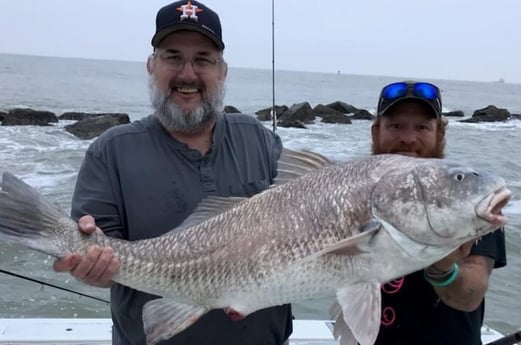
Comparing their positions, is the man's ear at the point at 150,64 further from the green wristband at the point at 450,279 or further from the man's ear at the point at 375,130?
the green wristband at the point at 450,279

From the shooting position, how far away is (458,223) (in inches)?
88.4

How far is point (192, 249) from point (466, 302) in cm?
129

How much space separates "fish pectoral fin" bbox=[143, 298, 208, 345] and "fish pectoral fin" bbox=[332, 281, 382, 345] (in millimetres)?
663

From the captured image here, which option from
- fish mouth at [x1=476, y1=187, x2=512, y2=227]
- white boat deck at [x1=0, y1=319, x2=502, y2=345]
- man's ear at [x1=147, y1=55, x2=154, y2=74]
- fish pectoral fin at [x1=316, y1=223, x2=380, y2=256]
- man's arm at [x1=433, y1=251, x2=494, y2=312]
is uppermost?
man's ear at [x1=147, y1=55, x2=154, y2=74]

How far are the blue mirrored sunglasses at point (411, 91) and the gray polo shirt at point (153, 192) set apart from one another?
2.66 ft

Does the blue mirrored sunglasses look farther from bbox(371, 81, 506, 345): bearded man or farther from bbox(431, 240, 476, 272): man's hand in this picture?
bbox(431, 240, 476, 272): man's hand

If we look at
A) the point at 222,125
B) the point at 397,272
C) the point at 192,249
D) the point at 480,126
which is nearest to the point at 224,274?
the point at 192,249

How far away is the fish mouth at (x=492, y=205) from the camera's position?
220 cm

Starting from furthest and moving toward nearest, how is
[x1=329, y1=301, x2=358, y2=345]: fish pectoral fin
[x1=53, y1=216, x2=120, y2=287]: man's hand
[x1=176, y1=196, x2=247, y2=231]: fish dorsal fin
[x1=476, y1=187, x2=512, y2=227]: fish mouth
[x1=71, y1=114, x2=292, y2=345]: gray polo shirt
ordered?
[x1=71, y1=114, x2=292, y2=345]: gray polo shirt
[x1=176, y1=196, x2=247, y2=231]: fish dorsal fin
[x1=53, y1=216, x2=120, y2=287]: man's hand
[x1=329, y1=301, x2=358, y2=345]: fish pectoral fin
[x1=476, y1=187, x2=512, y2=227]: fish mouth

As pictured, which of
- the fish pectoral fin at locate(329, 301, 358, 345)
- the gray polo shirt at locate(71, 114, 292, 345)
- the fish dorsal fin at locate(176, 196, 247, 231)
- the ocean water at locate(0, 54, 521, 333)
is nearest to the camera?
the fish pectoral fin at locate(329, 301, 358, 345)

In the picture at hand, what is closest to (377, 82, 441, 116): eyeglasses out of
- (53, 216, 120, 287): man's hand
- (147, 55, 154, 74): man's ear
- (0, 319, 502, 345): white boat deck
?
(147, 55, 154, 74): man's ear

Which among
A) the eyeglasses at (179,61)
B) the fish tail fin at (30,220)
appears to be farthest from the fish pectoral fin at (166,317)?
the eyeglasses at (179,61)

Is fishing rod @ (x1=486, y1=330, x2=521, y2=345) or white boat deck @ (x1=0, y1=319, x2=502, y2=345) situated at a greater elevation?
fishing rod @ (x1=486, y1=330, x2=521, y2=345)

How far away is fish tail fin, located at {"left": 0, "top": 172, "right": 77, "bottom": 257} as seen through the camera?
8.05ft
